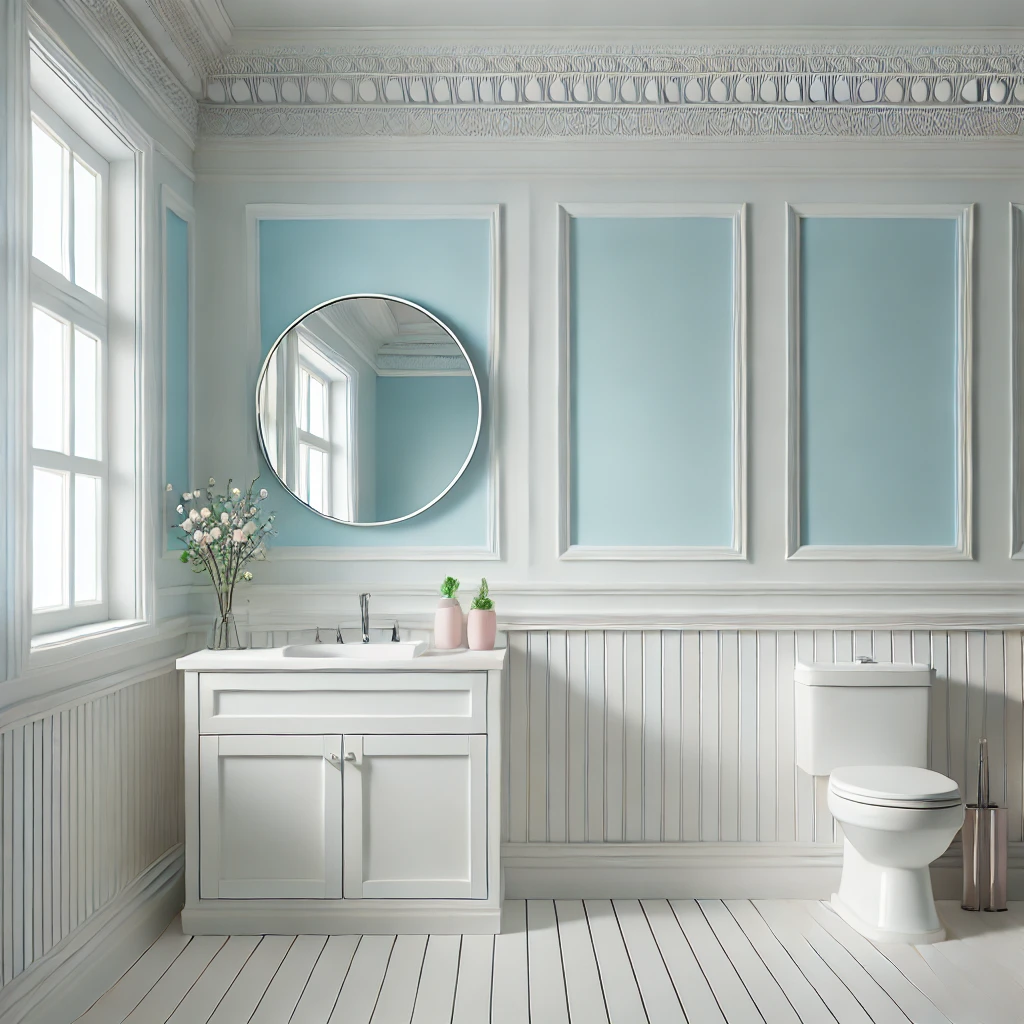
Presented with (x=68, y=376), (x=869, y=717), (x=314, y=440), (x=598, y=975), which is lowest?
(x=598, y=975)

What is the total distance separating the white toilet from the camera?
2516 millimetres

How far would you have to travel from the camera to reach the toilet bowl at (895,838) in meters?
2.50

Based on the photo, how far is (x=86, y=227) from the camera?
8.32ft

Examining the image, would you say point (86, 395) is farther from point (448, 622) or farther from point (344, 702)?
point (448, 622)

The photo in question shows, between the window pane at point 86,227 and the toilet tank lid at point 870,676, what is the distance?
7.80 ft

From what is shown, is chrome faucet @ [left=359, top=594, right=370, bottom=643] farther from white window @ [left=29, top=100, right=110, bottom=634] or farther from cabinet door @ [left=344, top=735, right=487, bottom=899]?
white window @ [left=29, top=100, right=110, bottom=634]

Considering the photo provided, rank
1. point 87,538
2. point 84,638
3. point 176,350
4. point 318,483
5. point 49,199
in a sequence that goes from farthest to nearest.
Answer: point 318,483 < point 176,350 < point 87,538 < point 49,199 < point 84,638

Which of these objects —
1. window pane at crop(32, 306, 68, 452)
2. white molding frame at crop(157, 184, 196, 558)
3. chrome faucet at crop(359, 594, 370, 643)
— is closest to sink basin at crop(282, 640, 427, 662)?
chrome faucet at crop(359, 594, 370, 643)

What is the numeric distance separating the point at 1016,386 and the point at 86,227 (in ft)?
9.34

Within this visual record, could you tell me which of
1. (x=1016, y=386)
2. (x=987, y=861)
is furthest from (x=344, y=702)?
(x=1016, y=386)

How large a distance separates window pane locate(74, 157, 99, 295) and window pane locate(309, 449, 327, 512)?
2.65ft

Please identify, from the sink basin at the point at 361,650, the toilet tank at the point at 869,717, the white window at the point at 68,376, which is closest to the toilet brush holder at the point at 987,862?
the toilet tank at the point at 869,717

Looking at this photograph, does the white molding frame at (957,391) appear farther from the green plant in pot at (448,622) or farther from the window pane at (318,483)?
the window pane at (318,483)

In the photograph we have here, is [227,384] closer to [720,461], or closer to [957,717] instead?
[720,461]
